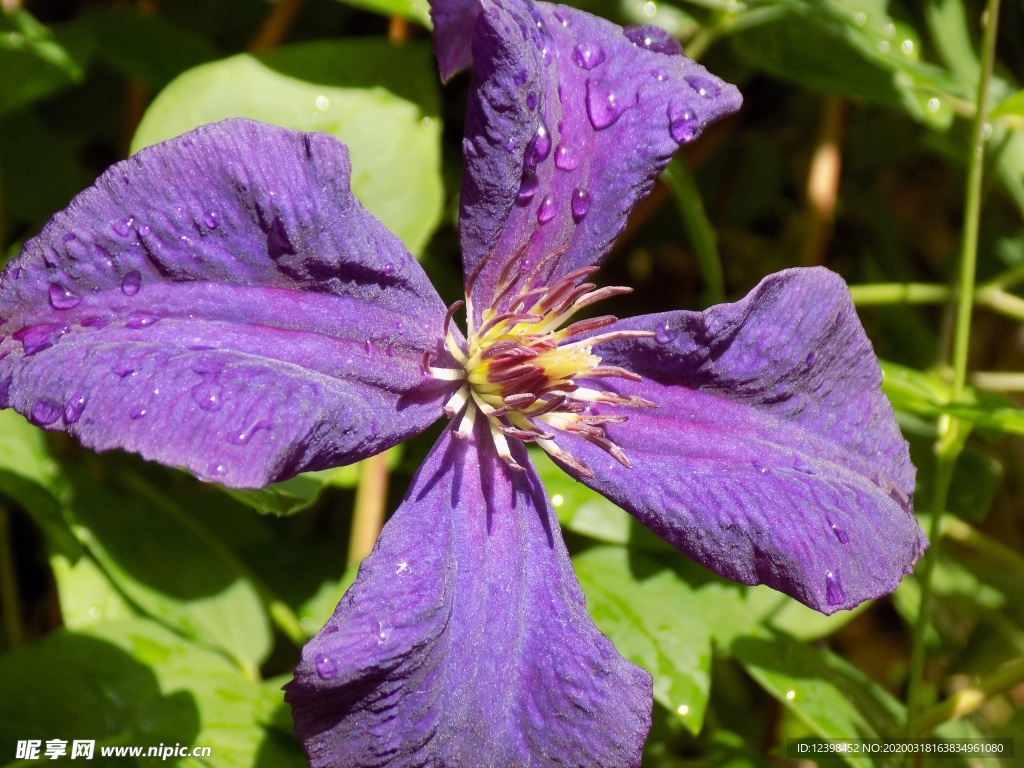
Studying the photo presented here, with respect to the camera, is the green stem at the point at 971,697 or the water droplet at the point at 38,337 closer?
the water droplet at the point at 38,337

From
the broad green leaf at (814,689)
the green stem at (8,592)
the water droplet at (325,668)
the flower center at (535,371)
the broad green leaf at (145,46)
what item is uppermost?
the broad green leaf at (145,46)

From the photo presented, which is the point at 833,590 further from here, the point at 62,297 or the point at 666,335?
the point at 62,297

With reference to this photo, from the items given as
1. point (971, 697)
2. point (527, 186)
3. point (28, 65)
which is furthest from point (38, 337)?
point (971, 697)

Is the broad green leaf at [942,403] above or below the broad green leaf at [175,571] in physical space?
above

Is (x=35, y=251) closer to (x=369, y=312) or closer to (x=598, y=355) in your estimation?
(x=369, y=312)

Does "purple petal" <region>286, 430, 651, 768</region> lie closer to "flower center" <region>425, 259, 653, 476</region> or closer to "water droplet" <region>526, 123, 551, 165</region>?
"flower center" <region>425, 259, 653, 476</region>

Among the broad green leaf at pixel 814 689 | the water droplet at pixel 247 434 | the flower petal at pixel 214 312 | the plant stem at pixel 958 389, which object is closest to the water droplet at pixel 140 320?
the flower petal at pixel 214 312

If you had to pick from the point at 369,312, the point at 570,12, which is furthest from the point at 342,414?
the point at 570,12

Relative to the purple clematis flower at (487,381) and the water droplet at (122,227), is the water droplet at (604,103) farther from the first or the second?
the water droplet at (122,227)
